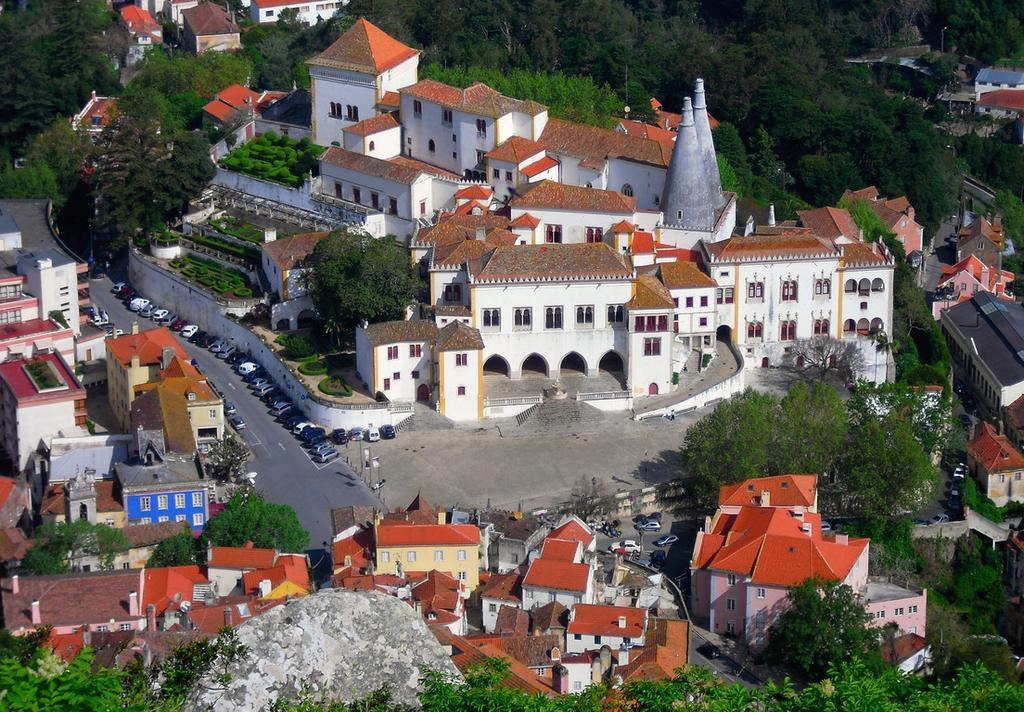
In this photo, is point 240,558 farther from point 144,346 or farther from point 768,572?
point 144,346

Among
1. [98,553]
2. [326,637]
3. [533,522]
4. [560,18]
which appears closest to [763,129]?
[560,18]

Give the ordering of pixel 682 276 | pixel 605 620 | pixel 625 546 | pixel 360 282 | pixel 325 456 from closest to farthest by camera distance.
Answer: pixel 605 620 → pixel 625 546 → pixel 325 456 → pixel 360 282 → pixel 682 276

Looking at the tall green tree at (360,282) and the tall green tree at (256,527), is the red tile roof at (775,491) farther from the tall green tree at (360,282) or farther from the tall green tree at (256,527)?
the tall green tree at (360,282)

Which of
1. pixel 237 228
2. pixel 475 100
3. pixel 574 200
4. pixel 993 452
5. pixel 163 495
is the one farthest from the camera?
pixel 237 228

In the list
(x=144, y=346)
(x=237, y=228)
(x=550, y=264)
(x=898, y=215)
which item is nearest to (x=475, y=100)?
(x=237, y=228)

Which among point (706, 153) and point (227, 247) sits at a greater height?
point (706, 153)

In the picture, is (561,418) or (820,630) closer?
(820,630)

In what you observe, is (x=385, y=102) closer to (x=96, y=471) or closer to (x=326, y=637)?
(x=96, y=471)
